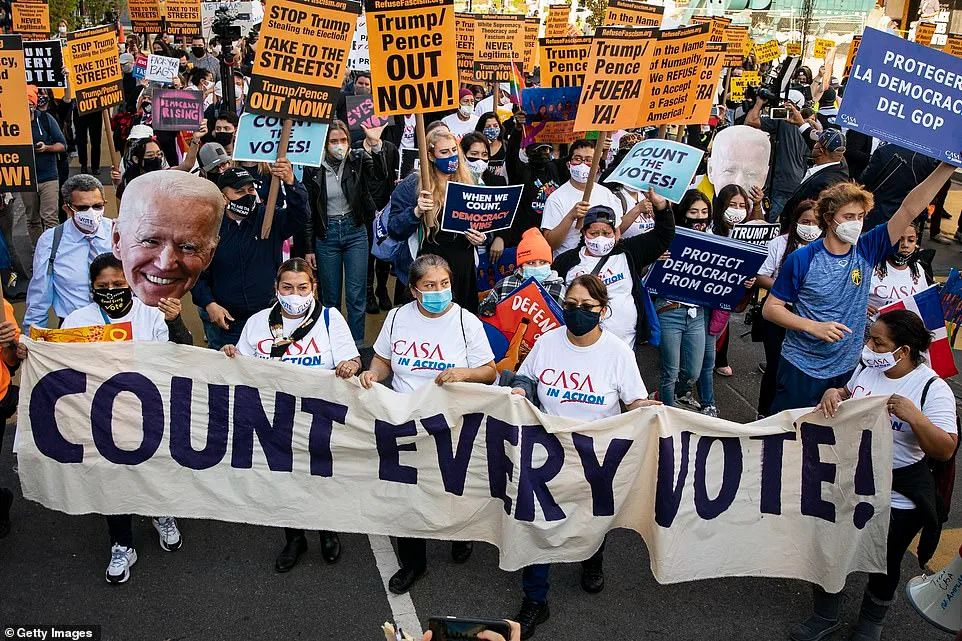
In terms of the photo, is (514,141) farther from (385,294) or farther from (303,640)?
(303,640)

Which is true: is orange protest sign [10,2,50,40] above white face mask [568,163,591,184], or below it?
above

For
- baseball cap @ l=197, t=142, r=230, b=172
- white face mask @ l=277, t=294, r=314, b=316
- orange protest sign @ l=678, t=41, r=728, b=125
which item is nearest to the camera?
white face mask @ l=277, t=294, r=314, b=316

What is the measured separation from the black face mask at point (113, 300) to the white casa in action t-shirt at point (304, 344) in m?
0.70

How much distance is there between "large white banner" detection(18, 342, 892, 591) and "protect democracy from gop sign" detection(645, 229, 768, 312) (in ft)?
6.35

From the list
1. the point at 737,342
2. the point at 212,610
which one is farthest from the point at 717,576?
the point at 737,342

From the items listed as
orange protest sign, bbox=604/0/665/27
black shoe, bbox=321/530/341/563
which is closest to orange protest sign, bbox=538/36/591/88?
orange protest sign, bbox=604/0/665/27

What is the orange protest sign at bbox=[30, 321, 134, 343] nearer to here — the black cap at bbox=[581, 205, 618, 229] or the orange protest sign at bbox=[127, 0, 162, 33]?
the black cap at bbox=[581, 205, 618, 229]

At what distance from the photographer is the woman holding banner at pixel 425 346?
4.48 meters

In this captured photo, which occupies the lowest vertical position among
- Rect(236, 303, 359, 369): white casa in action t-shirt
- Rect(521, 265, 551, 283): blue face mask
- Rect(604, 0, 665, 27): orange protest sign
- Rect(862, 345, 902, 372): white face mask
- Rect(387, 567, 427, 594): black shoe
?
Rect(387, 567, 427, 594): black shoe

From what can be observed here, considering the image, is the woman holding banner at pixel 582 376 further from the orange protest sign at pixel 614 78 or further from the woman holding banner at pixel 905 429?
the orange protest sign at pixel 614 78

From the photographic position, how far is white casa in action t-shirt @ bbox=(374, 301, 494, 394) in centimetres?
450

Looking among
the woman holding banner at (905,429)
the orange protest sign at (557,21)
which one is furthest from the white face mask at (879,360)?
the orange protest sign at (557,21)

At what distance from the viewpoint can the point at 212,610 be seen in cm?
430

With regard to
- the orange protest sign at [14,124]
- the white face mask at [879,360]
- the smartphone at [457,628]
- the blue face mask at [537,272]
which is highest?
the orange protest sign at [14,124]
